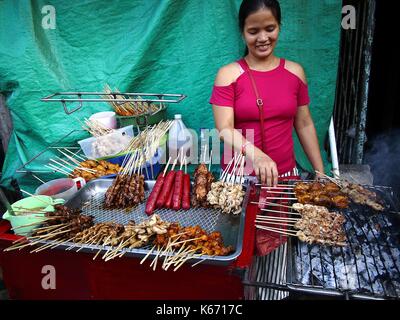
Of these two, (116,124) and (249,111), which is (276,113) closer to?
(249,111)

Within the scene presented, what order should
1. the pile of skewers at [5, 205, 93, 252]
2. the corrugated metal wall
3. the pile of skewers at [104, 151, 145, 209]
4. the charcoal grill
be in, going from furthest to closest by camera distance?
the corrugated metal wall → the pile of skewers at [104, 151, 145, 209] → the pile of skewers at [5, 205, 93, 252] → the charcoal grill

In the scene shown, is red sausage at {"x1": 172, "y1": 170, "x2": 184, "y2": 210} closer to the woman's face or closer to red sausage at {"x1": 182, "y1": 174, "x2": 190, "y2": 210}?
red sausage at {"x1": 182, "y1": 174, "x2": 190, "y2": 210}

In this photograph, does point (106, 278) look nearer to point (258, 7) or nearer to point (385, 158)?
point (258, 7)

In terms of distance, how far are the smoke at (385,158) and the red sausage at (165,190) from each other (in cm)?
358

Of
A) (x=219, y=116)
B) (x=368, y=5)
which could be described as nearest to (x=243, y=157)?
(x=219, y=116)

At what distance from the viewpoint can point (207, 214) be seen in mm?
2656

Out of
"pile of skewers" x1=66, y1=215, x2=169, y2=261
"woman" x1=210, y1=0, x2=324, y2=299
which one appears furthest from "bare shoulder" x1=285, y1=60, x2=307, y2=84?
"pile of skewers" x1=66, y1=215, x2=169, y2=261

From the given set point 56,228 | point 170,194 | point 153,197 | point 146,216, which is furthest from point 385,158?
point 56,228

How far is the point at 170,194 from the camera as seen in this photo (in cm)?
285

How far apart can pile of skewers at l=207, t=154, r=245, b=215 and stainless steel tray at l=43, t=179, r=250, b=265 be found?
5cm

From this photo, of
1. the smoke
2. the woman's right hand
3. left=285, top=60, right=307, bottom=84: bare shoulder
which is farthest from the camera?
the smoke

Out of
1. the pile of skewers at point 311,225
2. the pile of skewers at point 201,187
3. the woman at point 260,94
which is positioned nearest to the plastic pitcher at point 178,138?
the woman at point 260,94

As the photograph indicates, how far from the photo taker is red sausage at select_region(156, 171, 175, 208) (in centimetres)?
276
